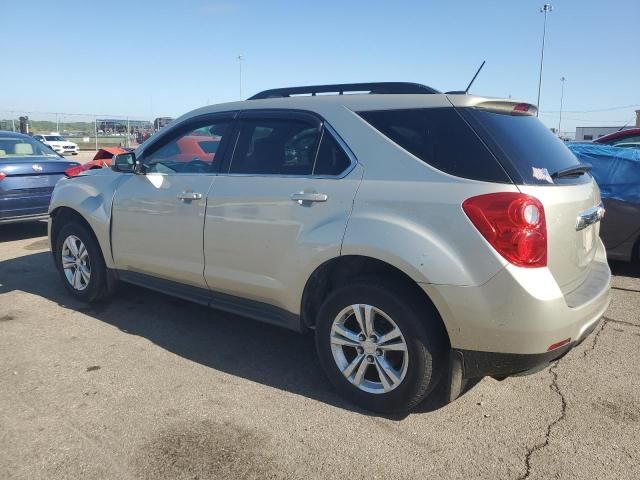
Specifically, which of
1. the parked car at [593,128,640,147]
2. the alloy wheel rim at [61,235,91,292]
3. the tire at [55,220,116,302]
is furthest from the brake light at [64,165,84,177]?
the parked car at [593,128,640,147]

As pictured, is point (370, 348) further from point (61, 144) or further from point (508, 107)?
point (61, 144)

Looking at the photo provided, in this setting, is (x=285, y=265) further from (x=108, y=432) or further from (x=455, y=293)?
(x=108, y=432)

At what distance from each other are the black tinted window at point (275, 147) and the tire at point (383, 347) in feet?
2.95

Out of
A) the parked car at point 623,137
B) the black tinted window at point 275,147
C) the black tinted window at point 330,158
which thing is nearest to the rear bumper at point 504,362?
the black tinted window at point 330,158

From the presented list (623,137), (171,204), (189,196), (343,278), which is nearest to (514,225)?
(343,278)

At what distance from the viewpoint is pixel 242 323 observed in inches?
181

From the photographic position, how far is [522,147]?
2914mm

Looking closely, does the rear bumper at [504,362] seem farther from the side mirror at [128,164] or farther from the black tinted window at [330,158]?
the side mirror at [128,164]

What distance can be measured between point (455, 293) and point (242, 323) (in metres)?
2.36

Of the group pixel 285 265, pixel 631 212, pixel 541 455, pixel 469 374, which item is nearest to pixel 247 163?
pixel 285 265

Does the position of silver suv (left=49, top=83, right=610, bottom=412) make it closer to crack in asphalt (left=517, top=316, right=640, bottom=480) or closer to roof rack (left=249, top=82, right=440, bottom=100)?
roof rack (left=249, top=82, right=440, bottom=100)

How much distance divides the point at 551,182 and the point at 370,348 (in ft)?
4.43

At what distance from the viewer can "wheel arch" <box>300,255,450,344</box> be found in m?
2.96

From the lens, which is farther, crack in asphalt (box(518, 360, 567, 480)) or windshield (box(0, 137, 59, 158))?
windshield (box(0, 137, 59, 158))
